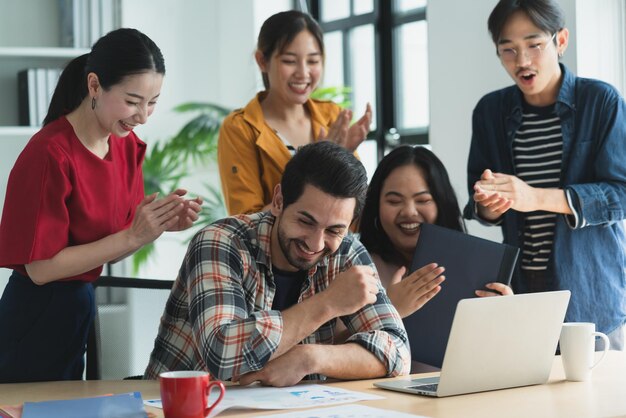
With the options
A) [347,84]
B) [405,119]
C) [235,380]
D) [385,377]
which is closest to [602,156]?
[385,377]

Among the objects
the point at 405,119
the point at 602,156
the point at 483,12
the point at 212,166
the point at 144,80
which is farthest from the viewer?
the point at 212,166

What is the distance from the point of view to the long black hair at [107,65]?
2.26 m

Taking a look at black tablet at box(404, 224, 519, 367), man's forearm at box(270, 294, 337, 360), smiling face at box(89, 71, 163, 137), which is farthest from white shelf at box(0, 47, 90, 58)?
man's forearm at box(270, 294, 337, 360)

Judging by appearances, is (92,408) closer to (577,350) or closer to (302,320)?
(302,320)

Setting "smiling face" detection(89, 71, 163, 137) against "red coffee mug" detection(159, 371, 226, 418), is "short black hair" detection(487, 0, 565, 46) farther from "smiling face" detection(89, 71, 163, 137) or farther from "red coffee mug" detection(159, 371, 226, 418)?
"red coffee mug" detection(159, 371, 226, 418)

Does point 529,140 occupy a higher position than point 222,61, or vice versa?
point 222,61

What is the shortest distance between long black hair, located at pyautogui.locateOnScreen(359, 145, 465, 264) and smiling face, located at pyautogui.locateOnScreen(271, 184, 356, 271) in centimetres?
71

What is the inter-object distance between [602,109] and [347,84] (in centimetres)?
265

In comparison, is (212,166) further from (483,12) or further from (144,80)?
(144,80)

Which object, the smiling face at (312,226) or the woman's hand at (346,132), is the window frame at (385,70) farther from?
the smiling face at (312,226)

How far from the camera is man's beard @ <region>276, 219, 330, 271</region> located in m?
2.16

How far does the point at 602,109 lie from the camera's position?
106 inches

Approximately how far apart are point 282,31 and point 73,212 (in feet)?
3.08

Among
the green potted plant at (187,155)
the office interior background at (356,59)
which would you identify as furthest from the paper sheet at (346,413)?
the green potted plant at (187,155)
